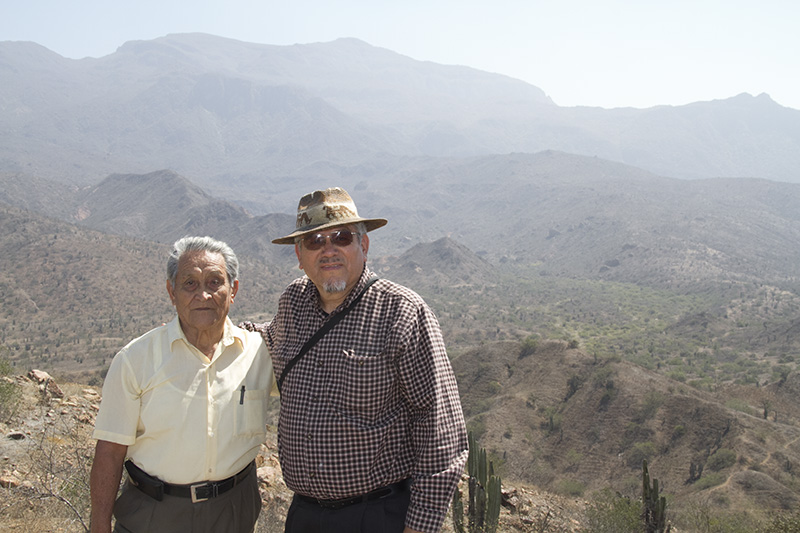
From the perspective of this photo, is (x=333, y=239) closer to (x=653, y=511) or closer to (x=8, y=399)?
(x=8, y=399)

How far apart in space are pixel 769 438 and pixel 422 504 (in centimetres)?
2046

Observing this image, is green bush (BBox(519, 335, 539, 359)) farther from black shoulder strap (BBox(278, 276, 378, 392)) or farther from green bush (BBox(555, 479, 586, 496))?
black shoulder strap (BBox(278, 276, 378, 392))

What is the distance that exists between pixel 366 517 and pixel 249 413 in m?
0.83

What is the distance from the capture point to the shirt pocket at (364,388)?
2.79 meters

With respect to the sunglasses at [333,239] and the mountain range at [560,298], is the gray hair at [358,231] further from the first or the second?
the mountain range at [560,298]

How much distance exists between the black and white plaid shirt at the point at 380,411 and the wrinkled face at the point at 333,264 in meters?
0.18

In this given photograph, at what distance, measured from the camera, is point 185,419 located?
2891 millimetres

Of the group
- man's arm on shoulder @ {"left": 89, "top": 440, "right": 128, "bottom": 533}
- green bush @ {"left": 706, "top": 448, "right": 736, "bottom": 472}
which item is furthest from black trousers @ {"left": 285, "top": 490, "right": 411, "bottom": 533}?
green bush @ {"left": 706, "top": 448, "right": 736, "bottom": 472}

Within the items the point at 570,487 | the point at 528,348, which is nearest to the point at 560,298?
the point at 528,348

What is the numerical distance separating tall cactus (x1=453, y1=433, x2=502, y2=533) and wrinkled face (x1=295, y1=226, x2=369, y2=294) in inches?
209

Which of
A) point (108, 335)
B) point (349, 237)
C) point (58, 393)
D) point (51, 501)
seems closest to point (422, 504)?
point (349, 237)

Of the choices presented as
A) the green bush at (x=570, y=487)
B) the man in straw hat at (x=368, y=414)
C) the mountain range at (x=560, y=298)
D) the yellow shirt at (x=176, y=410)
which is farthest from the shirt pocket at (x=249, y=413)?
the green bush at (x=570, y=487)

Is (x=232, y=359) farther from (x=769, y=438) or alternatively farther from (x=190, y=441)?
(x=769, y=438)

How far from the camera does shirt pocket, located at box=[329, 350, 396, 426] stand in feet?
9.16
